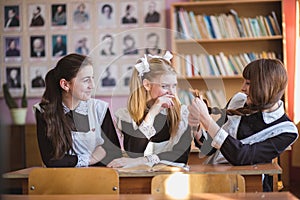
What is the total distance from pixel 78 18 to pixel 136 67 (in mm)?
1973

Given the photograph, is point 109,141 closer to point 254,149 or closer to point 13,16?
point 254,149

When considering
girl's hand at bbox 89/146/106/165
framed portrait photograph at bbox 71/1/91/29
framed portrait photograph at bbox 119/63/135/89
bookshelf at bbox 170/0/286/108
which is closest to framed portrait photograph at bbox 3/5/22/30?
framed portrait photograph at bbox 71/1/91/29

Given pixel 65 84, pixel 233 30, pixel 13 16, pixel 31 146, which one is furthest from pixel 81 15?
pixel 65 84

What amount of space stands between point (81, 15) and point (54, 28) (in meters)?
0.21

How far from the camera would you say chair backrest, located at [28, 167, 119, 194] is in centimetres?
147

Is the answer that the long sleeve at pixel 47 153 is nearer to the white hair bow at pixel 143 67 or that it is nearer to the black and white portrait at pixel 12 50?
the white hair bow at pixel 143 67

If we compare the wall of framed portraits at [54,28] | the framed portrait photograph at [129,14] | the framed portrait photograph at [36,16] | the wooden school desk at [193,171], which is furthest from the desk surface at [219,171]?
the framed portrait photograph at [36,16]

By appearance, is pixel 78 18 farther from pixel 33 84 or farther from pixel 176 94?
pixel 176 94

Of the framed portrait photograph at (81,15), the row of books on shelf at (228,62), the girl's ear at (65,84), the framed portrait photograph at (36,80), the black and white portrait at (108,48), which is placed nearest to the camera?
the girl's ear at (65,84)

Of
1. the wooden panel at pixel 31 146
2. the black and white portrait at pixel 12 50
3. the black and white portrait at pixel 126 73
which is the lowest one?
the wooden panel at pixel 31 146

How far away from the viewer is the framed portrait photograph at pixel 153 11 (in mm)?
3518

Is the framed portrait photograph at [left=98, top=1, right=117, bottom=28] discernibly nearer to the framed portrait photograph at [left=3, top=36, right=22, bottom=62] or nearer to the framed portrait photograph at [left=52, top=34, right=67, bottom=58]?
the framed portrait photograph at [left=52, top=34, right=67, bottom=58]

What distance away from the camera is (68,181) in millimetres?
1495

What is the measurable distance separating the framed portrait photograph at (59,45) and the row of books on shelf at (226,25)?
843 millimetres
